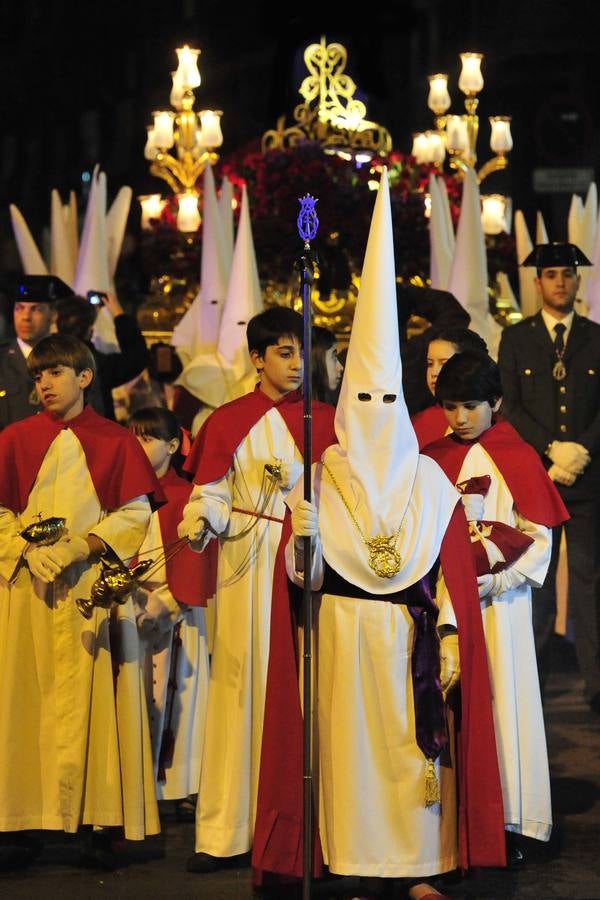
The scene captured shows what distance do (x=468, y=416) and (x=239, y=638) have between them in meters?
1.09

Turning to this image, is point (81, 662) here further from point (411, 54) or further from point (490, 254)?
point (411, 54)

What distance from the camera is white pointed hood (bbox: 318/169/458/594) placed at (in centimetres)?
548

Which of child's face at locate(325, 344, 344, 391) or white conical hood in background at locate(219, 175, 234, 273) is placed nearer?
child's face at locate(325, 344, 344, 391)

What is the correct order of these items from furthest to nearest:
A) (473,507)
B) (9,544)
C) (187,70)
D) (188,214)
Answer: (187,70), (188,214), (9,544), (473,507)

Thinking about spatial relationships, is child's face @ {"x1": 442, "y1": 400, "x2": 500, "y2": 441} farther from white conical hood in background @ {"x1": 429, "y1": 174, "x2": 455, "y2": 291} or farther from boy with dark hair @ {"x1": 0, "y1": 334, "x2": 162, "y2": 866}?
Answer: white conical hood in background @ {"x1": 429, "y1": 174, "x2": 455, "y2": 291}

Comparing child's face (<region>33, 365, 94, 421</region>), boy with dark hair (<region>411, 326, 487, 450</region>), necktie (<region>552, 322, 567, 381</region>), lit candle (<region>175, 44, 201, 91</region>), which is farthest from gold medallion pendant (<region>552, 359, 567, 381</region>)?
lit candle (<region>175, 44, 201, 91</region>)

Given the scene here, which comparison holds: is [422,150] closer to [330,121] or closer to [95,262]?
[330,121]

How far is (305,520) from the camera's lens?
5348 mm

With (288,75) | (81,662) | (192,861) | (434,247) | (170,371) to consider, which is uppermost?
(288,75)

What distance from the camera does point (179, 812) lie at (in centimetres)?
712

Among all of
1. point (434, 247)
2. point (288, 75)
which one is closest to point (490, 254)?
point (434, 247)

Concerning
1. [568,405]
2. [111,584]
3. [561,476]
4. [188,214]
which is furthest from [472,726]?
[188,214]

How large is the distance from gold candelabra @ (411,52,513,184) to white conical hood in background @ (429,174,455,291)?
2.13m

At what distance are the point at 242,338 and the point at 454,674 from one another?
4.31 metres
